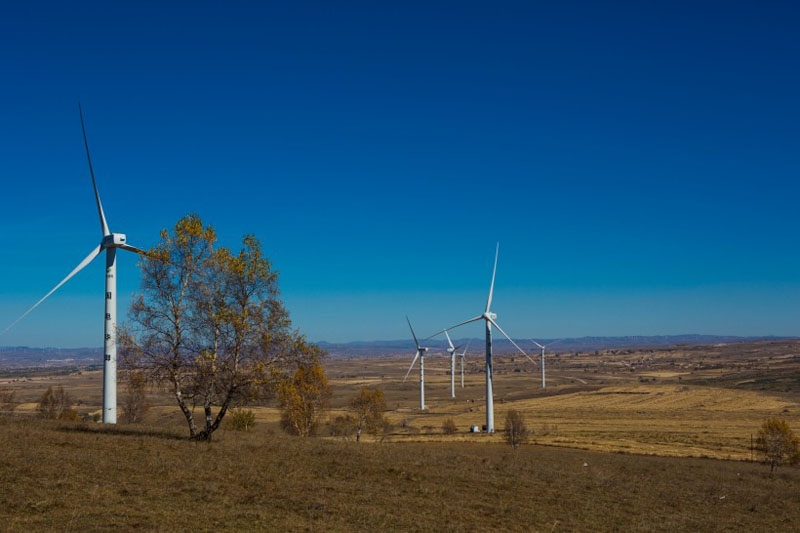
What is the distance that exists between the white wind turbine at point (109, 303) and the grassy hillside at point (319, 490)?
189 cm

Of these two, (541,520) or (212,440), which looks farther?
(212,440)

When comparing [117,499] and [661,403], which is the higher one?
[117,499]

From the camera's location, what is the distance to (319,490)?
75.0 feet

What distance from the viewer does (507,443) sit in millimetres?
67062

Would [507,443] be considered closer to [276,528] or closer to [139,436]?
[139,436]

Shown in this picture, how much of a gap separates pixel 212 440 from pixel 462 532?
1820 centimetres

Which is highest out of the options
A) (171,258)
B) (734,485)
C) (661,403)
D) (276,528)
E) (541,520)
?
(171,258)

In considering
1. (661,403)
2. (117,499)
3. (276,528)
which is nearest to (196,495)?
(117,499)

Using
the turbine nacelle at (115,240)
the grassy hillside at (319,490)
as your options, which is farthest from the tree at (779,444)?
the turbine nacelle at (115,240)

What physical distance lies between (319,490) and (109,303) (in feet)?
63.3

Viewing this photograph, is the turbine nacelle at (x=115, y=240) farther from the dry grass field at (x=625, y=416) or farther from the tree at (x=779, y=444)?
the tree at (x=779, y=444)

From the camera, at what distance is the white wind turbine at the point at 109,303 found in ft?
108

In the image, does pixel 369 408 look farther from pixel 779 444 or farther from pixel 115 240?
pixel 779 444

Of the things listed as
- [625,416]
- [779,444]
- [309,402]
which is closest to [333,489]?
[309,402]
